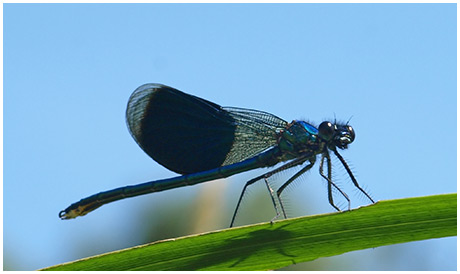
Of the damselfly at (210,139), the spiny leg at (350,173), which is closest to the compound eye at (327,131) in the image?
the damselfly at (210,139)

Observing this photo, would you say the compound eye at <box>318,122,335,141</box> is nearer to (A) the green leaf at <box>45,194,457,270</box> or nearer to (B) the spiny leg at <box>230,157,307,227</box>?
(B) the spiny leg at <box>230,157,307,227</box>

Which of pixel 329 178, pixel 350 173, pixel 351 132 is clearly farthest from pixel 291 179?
pixel 351 132

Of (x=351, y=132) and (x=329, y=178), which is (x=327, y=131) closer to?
(x=351, y=132)

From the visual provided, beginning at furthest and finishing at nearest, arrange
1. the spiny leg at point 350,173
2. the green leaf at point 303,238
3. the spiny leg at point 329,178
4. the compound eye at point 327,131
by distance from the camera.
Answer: the compound eye at point 327,131
the spiny leg at point 329,178
the spiny leg at point 350,173
the green leaf at point 303,238


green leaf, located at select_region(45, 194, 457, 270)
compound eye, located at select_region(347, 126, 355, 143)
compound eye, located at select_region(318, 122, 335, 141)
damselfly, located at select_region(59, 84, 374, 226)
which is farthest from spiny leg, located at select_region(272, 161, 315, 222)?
green leaf, located at select_region(45, 194, 457, 270)

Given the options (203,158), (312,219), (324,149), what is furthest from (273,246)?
(203,158)

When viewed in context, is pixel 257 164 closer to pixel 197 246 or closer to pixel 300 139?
pixel 300 139

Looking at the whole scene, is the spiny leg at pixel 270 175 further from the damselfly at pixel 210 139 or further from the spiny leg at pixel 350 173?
the spiny leg at pixel 350 173

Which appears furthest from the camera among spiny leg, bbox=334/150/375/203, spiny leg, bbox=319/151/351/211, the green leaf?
spiny leg, bbox=319/151/351/211

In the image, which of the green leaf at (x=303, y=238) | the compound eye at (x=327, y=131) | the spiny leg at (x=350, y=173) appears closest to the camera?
the green leaf at (x=303, y=238)
